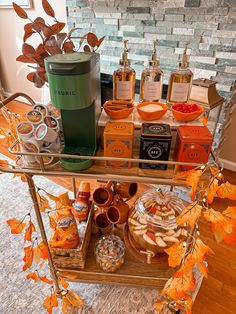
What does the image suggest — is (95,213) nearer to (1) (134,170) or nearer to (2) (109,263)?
(2) (109,263)

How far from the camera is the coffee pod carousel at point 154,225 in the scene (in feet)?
2.77

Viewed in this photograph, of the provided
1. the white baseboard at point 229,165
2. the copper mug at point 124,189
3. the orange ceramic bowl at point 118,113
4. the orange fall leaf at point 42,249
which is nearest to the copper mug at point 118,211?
the copper mug at point 124,189

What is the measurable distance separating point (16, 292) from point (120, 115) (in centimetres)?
91

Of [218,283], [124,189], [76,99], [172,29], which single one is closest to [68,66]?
[76,99]

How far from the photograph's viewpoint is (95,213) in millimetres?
1080

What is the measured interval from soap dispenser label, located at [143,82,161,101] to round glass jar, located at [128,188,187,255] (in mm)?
329

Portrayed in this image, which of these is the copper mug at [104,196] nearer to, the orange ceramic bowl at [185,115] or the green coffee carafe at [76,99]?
the green coffee carafe at [76,99]

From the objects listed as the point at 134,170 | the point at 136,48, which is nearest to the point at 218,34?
the point at 136,48

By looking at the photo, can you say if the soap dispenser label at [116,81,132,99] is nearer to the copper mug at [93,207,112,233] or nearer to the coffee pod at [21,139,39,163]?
the coffee pod at [21,139,39,163]

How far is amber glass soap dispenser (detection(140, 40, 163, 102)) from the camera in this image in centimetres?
74

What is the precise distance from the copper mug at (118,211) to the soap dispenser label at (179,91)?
0.45 metres

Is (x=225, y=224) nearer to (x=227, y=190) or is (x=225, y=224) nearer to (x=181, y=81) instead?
(x=227, y=190)

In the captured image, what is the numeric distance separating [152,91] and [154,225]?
1.54 ft

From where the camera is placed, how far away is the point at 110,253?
91cm
